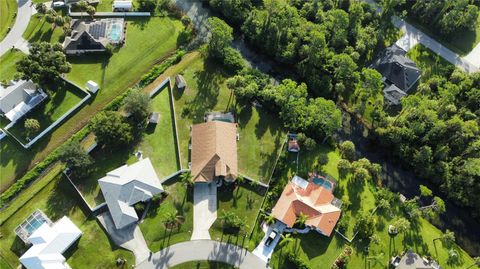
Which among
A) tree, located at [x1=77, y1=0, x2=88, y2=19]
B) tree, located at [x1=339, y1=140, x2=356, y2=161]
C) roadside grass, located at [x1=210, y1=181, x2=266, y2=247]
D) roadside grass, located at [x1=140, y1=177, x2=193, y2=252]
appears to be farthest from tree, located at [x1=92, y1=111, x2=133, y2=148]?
tree, located at [x1=339, y1=140, x2=356, y2=161]

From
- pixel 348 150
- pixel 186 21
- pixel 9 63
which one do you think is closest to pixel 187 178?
pixel 348 150

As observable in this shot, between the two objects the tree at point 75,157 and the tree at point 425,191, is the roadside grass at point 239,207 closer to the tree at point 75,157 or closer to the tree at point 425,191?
the tree at point 75,157

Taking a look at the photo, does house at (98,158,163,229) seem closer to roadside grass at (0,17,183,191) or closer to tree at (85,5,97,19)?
roadside grass at (0,17,183,191)

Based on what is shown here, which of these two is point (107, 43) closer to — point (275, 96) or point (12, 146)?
point (12, 146)

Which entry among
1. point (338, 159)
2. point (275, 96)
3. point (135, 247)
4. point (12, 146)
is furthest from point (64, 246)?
point (338, 159)

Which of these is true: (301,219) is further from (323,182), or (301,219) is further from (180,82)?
(180,82)

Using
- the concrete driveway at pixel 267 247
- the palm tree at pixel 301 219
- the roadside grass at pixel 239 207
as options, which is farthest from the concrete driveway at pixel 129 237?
the palm tree at pixel 301 219
